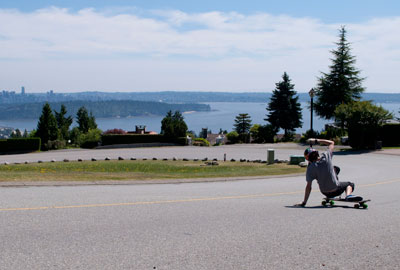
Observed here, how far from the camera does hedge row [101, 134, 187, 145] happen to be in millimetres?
49681

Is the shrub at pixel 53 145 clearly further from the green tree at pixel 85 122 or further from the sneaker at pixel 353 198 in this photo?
the green tree at pixel 85 122

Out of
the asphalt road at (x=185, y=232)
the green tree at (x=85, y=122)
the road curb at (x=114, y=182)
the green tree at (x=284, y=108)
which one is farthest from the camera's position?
the green tree at (x=85, y=122)

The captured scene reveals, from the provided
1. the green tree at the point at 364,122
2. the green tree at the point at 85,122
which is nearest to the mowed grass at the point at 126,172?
the green tree at the point at 364,122

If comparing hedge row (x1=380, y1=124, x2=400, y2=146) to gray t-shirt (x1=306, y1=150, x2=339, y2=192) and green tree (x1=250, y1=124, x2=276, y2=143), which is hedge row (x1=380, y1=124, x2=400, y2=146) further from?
gray t-shirt (x1=306, y1=150, x2=339, y2=192)

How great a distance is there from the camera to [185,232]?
7.00 metres

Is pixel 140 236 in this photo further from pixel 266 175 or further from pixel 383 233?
pixel 266 175

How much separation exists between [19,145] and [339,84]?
41.4 meters

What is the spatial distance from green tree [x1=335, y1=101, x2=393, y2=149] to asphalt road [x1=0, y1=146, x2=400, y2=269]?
30130 millimetres

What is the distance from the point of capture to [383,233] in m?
7.41

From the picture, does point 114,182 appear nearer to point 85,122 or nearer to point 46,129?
point 46,129

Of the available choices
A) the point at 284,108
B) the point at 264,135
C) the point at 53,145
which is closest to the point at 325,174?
the point at 53,145

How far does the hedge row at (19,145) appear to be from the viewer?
45.1 meters

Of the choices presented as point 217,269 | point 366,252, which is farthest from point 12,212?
point 366,252

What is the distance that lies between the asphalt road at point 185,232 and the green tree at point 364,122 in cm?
3013
